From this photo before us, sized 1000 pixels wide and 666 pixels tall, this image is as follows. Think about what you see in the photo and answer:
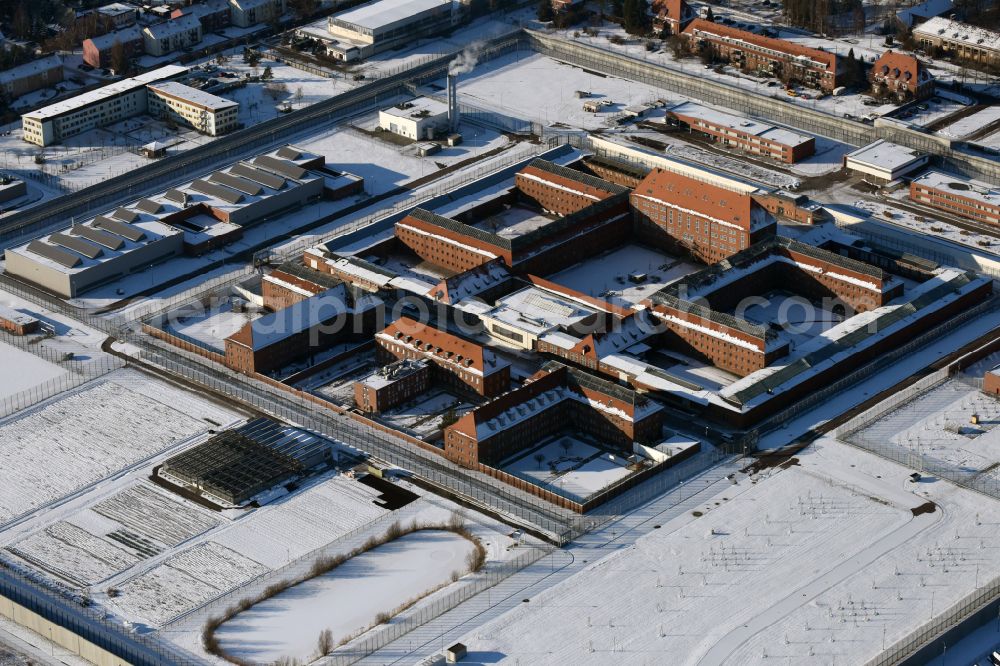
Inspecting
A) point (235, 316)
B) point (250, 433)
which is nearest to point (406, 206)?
point (235, 316)

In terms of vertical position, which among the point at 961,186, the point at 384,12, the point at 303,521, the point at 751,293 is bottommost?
the point at 303,521

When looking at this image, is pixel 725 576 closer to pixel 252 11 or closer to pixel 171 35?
pixel 171 35

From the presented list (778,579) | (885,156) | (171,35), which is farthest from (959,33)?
(778,579)

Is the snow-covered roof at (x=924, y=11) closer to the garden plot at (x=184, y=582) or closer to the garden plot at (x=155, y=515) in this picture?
the garden plot at (x=155, y=515)

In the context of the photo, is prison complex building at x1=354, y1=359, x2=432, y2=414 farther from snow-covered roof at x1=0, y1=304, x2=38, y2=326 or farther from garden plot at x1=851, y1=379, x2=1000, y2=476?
garden plot at x1=851, y1=379, x2=1000, y2=476

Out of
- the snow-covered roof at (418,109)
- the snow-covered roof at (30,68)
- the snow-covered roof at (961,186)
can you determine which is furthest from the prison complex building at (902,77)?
the snow-covered roof at (30,68)

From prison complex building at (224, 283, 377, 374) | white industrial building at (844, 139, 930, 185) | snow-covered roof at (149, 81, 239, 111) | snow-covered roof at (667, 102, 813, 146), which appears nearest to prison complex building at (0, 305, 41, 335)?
prison complex building at (224, 283, 377, 374)
